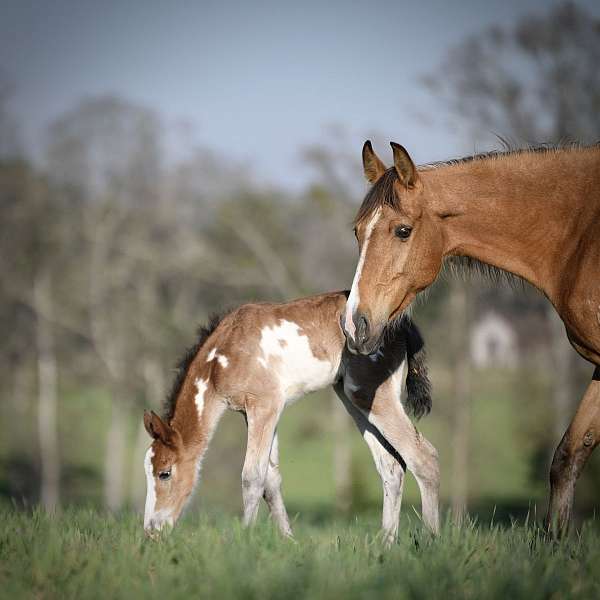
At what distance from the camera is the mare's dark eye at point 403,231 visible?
5117 mm

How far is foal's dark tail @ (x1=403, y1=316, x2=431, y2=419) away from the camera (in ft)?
21.6

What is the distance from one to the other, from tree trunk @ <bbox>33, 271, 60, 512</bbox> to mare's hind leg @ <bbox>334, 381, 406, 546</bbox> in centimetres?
2279

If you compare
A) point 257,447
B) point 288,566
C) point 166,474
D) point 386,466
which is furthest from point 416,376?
point 288,566

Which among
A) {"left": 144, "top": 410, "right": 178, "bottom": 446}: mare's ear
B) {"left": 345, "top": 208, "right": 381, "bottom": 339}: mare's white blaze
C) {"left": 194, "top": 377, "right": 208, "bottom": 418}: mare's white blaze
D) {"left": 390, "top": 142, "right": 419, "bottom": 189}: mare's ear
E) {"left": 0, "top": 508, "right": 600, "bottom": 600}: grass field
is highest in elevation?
{"left": 390, "top": 142, "right": 419, "bottom": 189}: mare's ear

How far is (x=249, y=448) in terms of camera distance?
6375 millimetres

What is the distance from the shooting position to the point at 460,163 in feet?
17.9

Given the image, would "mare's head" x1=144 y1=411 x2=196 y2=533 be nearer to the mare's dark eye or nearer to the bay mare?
the bay mare

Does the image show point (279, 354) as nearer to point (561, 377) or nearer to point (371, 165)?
point (371, 165)

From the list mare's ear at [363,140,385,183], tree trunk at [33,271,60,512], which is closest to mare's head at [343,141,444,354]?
mare's ear at [363,140,385,183]

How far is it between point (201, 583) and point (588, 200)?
3.45 meters

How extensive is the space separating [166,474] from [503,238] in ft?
11.4

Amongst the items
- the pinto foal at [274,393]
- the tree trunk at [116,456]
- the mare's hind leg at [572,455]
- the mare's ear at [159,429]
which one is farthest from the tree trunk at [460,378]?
the mare's hind leg at [572,455]

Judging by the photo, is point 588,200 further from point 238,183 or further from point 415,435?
point 238,183

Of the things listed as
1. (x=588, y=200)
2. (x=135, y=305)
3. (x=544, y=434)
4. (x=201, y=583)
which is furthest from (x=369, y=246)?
(x=135, y=305)
